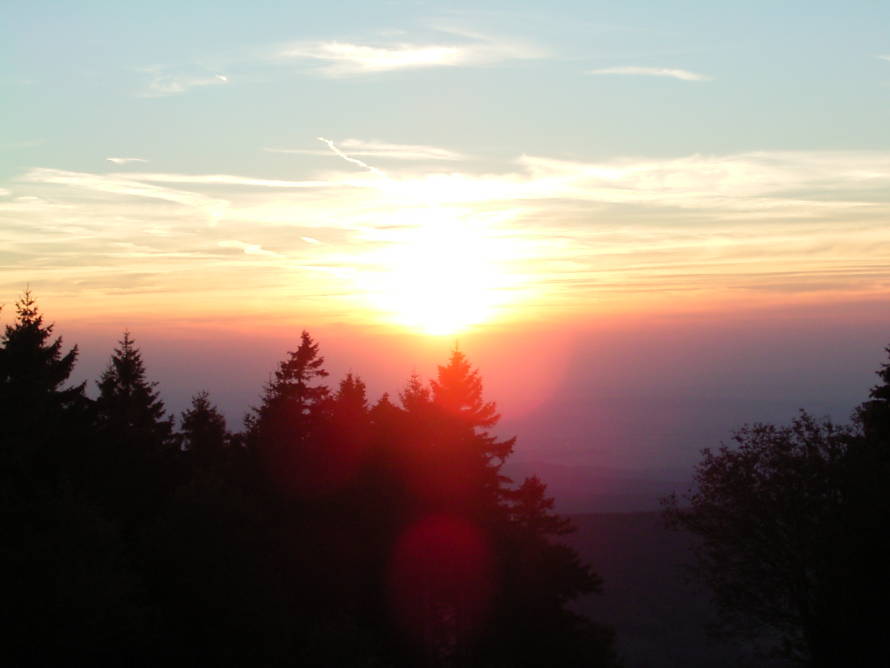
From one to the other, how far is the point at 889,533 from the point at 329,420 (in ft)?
78.8

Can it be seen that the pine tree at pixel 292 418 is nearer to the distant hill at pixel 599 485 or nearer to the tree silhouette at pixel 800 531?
the tree silhouette at pixel 800 531

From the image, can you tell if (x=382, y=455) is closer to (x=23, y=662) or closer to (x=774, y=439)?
(x=774, y=439)

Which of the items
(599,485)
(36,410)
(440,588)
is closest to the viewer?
(36,410)

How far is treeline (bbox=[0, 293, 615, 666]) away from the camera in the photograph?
63.0 feet

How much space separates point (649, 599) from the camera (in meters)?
44.9

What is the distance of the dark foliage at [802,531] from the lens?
72.0 ft

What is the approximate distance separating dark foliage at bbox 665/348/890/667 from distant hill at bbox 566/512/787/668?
10.7ft

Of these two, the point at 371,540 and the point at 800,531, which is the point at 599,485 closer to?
the point at 371,540

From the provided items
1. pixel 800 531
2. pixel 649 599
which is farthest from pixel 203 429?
pixel 800 531

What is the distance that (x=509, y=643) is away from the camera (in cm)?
2969

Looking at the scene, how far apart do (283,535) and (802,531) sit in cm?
1595

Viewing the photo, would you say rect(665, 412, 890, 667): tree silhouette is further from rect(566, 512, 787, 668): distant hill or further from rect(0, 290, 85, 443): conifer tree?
rect(0, 290, 85, 443): conifer tree

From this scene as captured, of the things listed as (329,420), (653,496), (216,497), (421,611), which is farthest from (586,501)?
(216,497)

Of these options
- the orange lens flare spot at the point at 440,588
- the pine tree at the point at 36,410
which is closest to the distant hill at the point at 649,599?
the orange lens flare spot at the point at 440,588
